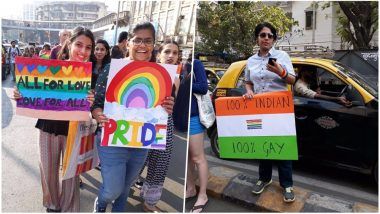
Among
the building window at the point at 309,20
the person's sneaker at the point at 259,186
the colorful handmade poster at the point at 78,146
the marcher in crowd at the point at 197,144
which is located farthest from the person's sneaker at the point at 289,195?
the building window at the point at 309,20

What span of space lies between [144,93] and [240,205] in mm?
1643

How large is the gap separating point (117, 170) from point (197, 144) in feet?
2.62

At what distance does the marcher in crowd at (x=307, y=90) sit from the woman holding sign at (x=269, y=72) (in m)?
0.93

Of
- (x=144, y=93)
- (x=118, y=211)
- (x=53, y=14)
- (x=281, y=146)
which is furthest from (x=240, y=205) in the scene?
(x=53, y=14)

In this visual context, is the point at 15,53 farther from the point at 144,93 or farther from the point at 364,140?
the point at 364,140

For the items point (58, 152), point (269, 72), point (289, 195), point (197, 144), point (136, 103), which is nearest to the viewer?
point (136, 103)

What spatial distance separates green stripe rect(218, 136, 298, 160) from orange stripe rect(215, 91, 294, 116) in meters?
0.23

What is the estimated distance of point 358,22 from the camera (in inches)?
148

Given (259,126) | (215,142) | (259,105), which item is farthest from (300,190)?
(215,142)

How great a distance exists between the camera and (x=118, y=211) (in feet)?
8.86

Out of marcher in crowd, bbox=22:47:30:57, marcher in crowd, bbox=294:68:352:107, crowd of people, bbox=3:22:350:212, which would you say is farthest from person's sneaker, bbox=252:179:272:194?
marcher in crowd, bbox=22:47:30:57

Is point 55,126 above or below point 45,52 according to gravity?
below

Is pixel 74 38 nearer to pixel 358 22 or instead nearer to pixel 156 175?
pixel 156 175

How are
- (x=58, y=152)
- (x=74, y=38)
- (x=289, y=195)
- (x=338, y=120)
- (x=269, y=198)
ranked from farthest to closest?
(x=338, y=120) → (x=269, y=198) → (x=289, y=195) → (x=58, y=152) → (x=74, y=38)
